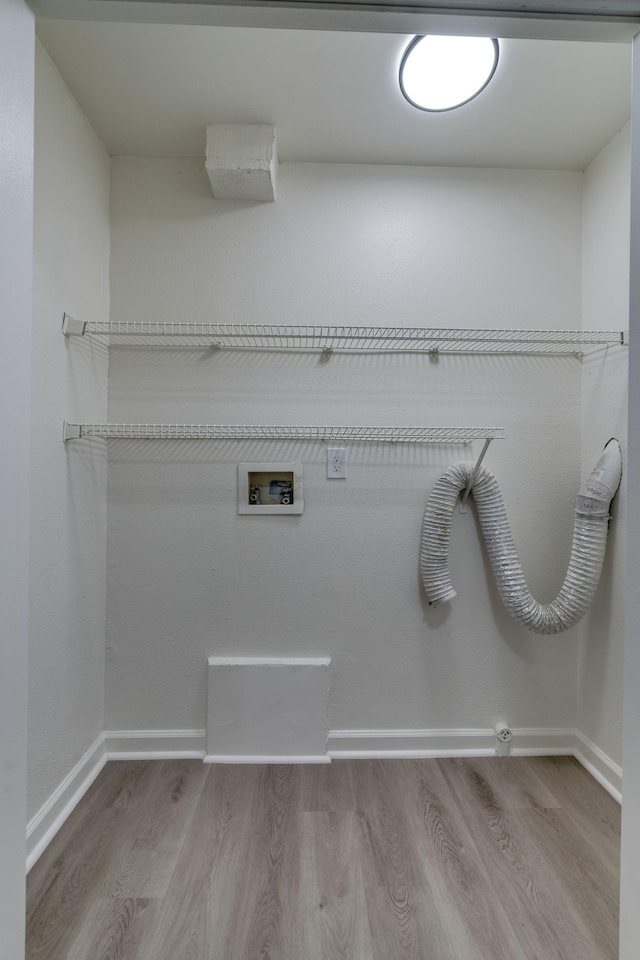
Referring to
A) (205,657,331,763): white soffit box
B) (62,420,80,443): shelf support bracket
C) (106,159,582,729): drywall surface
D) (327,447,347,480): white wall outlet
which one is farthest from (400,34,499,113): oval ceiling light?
(205,657,331,763): white soffit box

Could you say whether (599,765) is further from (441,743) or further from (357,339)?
(357,339)

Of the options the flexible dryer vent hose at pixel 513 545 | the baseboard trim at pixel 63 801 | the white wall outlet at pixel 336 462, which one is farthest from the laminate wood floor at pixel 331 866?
the white wall outlet at pixel 336 462

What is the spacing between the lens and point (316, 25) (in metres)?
0.93

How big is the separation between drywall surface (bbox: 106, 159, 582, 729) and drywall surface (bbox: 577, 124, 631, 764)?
83mm

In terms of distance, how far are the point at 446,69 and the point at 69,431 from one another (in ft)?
5.56

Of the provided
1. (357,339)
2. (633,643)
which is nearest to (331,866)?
(633,643)

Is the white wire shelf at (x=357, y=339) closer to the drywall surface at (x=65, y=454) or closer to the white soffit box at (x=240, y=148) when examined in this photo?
the drywall surface at (x=65, y=454)

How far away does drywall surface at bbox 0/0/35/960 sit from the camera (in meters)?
0.83

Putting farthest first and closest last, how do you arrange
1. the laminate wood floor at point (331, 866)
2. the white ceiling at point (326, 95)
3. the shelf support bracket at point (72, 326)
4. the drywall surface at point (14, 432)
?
the shelf support bracket at point (72, 326) < the white ceiling at point (326, 95) < the laminate wood floor at point (331, 866) < the drywall surface at point (14, 432)

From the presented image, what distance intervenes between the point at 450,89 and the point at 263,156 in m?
0.67

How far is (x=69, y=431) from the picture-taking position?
5.42 ft

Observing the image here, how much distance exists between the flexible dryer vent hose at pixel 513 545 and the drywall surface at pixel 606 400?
8cm

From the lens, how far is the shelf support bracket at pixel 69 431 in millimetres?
1638

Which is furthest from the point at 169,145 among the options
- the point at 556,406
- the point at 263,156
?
the point at 556,406
